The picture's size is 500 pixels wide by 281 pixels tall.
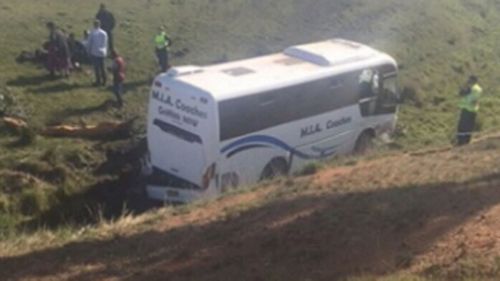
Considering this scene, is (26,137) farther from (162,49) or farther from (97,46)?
(162,49)

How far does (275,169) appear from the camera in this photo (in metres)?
19.9

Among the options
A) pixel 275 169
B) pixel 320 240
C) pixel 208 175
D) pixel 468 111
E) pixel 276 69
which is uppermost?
pixel 276 69

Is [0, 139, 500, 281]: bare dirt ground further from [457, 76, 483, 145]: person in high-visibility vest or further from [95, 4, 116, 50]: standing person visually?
[95, 4, 116, 50]: standing person

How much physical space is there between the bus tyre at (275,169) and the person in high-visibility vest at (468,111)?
4.39 m

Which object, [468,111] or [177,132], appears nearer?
[177,132]

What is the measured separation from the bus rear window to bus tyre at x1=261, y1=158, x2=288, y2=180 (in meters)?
2.23

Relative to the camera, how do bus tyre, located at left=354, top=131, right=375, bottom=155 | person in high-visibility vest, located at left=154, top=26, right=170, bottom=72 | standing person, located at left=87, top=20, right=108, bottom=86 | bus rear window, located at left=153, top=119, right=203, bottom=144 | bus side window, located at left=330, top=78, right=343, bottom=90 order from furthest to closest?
person in high-visibility vest, located at left=154, top=26, right=170, bottom=72 → standing person, located at left=87, top=20, right=108, bottom=86 → bus tyre, located at left=354, top=131, right=375, bottom=155 → bus side window, located at left=330, top=78, right=343, bottom=90 → bus rear window, located at left=153, top=119, right=203, bottom=144

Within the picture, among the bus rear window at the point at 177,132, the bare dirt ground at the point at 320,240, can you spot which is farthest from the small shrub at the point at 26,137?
the bare dirt ground at the point at 320,240

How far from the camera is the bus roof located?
18.4 m

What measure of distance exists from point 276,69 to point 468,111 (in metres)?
4.83

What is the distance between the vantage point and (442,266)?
9.57 meters

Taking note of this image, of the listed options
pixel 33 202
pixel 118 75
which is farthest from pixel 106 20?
pixel 33 202

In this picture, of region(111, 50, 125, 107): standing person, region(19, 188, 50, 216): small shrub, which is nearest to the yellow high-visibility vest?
region(111, 50, 125, 107): standing person

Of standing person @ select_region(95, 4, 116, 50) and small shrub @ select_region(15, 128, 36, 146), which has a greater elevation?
standing person @ select_region(95, 4, 116, 50)
